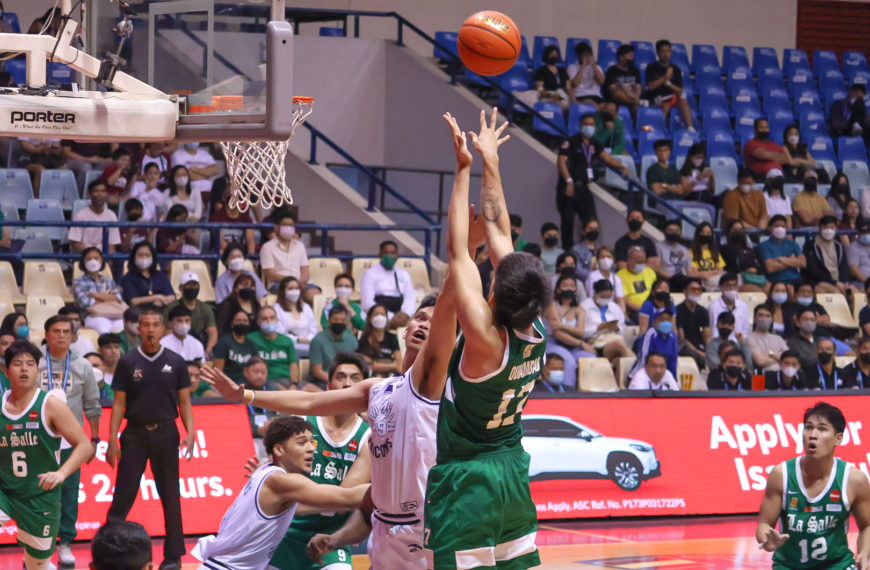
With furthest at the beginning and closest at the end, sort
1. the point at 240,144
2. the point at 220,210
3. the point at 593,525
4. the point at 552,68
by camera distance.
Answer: the point at 552,68 < the point at 220,210 < the point at 593,525 < the point at 240,144

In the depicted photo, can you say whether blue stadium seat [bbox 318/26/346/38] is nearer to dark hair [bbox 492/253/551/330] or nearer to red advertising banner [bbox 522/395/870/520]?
red advertising banner [bbox 522/395/870/520]

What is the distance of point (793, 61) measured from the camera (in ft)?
67.8

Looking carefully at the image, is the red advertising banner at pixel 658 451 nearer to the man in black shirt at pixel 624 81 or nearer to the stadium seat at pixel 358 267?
the stadium seat at pixel 358 267

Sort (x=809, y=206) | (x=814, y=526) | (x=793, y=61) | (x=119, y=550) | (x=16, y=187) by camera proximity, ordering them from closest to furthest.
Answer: (x=119, y=550) < (x=814, y=526) < (x=16, y=187) < (x=809, y=206) < (x=793, y=61)

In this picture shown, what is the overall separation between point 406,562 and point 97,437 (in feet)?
16.5

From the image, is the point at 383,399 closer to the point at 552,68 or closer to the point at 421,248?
the point at 421,248

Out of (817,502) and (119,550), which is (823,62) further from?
(119,550)

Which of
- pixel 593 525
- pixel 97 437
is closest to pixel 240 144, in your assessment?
pixel 97 437

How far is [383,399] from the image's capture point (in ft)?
17.0

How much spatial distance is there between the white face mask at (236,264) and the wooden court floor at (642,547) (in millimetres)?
3451

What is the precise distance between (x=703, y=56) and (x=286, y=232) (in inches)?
365

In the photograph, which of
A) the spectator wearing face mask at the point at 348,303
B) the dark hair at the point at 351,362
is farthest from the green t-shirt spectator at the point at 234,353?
the dark hair at the point at 351,362

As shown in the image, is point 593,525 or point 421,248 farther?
point 421,248

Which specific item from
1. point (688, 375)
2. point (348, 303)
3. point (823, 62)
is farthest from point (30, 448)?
point (823, 62)
